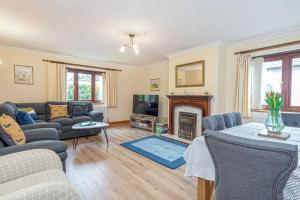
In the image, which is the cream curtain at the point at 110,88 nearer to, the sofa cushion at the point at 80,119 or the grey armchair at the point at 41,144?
the sofa cushion at the point at 80,119

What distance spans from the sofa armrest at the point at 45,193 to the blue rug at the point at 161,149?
6.13 ft

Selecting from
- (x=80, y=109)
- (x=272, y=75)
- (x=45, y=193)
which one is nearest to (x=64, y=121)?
(x=80, y=109)

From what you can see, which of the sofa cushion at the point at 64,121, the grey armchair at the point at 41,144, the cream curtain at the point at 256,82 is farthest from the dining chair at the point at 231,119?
the sofa cushion at the point at 64,121

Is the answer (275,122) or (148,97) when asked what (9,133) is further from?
(148,97)

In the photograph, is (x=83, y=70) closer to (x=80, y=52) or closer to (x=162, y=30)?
(x=80, y=52)

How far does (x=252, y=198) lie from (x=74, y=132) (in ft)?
13.3

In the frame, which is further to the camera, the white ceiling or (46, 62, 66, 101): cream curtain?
(46, 62, 66, 101): cream curtain

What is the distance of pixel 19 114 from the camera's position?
2.87 metres

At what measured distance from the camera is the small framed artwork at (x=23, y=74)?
4.16 m

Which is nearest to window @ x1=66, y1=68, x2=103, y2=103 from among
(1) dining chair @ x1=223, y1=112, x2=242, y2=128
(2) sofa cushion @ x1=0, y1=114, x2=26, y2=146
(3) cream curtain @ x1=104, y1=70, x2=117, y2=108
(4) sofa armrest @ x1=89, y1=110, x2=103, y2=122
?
(3) cream curtain @ x1=104, y1=70, x2=117, y2=108

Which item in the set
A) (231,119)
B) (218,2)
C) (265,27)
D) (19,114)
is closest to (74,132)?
(19,114)

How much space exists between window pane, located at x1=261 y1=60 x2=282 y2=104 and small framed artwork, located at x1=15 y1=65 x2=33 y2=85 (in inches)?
225

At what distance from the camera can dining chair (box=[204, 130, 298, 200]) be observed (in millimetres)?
744

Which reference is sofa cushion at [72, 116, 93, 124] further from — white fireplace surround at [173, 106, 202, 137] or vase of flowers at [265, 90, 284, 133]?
vase of flowers at [265, 90, 284, 133]
